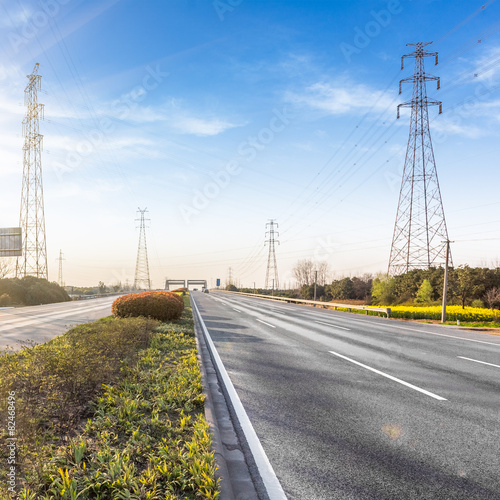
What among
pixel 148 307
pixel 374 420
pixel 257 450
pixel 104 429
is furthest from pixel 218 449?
pixel 148 307

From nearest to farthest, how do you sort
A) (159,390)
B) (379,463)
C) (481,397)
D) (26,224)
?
(379,463) < (159,390) < (481,397) < (26,224)

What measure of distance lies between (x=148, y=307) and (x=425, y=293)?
97.3ft

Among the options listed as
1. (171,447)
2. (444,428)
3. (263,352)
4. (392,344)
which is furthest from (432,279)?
(171,447)

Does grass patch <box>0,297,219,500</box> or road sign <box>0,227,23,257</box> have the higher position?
road sign <box>0,227,23,257</box>

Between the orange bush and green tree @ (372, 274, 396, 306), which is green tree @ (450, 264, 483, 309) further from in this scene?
the orange bush

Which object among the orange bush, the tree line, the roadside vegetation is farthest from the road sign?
the tree line

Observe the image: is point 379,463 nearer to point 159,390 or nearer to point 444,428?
point 444,428

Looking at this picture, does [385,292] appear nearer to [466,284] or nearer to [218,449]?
[466,284]

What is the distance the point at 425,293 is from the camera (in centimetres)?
3634

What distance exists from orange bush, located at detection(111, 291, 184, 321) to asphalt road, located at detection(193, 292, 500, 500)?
672cm

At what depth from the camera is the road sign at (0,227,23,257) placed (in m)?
33.9

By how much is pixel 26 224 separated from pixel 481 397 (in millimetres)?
37731

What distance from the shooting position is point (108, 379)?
611 cm

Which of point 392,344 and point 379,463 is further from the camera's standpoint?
point 392,344
